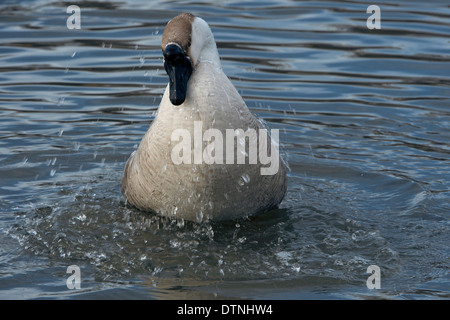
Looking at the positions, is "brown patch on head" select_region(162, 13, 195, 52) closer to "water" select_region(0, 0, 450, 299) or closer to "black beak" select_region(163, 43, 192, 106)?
"black beak" select_region(163, 43, 192, 106)

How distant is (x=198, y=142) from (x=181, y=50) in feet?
2.25

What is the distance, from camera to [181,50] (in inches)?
225

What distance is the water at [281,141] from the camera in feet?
17.9

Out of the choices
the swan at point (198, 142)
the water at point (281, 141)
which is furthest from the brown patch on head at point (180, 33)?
the water at point (281, 141)

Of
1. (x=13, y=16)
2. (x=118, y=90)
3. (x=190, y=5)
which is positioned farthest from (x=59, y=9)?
(x=118, y=90)

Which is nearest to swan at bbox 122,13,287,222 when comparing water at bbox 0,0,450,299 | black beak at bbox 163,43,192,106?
black beak at bbox 163,43,192,106

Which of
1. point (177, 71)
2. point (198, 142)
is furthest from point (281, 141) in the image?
point (177, 71)

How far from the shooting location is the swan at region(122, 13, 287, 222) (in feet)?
19.1

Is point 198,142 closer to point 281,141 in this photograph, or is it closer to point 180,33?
point 180,33

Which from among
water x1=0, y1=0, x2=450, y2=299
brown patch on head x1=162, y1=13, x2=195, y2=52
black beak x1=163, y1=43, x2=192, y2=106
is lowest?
water x1=0, y1=0, x2=450, y2=299

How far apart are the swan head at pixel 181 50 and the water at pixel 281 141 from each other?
1.16 m

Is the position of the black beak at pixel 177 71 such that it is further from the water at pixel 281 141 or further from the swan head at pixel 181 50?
the water at pixel 281 141
